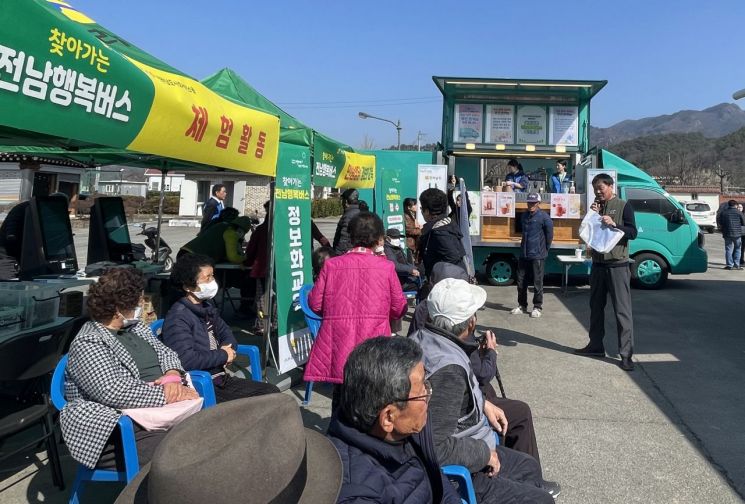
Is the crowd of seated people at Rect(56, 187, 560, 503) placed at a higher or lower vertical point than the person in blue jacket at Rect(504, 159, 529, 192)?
lower

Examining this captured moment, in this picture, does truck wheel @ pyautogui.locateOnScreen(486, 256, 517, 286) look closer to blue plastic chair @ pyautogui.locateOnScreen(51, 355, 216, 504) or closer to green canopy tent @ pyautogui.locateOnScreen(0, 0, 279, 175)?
green canopy tent @ pyautogui.locateOnScreen(0, 0, 279, 175)

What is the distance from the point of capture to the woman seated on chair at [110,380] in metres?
2.75

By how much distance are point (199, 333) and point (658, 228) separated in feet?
32.1

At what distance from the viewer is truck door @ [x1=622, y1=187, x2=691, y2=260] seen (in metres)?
11.1

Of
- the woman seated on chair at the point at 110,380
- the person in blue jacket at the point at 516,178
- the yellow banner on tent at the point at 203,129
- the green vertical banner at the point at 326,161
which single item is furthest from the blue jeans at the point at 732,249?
the woman seated on chair at the point at 110,380

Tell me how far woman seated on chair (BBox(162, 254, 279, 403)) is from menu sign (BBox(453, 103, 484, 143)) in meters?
8.88

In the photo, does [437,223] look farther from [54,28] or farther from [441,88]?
[441,88]

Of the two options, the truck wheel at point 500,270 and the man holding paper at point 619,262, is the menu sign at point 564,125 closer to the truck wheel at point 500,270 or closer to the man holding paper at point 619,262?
the truck wheel at point 500,270

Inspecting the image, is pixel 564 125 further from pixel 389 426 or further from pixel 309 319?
pixel 389 426

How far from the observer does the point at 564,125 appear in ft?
38.6

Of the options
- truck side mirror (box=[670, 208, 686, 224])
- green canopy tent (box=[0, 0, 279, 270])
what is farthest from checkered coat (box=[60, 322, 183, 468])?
truck side mirror (box=[670, 208, 686, 224])

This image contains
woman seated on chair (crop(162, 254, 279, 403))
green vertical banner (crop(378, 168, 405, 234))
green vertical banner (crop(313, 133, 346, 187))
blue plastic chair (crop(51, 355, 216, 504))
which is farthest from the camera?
green vertical banner (crop(378, 168, 405, 234))

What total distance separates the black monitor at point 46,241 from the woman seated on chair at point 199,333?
2.15 metres

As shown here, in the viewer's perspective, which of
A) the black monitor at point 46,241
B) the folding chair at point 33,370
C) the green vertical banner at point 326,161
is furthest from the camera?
the green vertical banner at point 326,161
